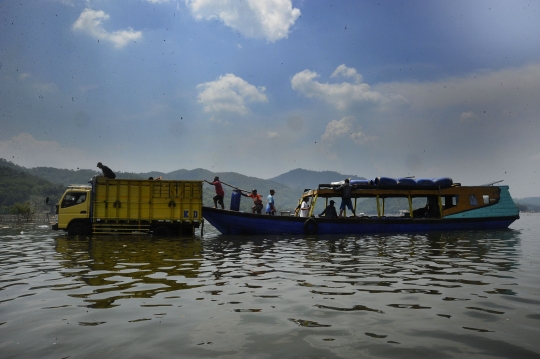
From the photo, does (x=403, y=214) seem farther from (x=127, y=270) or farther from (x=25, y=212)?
(x=25, y=212)

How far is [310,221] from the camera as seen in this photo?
68.6 feet

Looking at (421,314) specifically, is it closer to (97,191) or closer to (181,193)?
(181,193)

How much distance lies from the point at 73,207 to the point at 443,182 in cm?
2026

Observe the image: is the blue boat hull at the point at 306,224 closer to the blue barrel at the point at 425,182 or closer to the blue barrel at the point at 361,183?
the blue barrel at the point at 361,183

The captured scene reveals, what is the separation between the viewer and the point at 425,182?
23.4m

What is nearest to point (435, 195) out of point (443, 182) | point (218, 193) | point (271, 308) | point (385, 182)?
point (443, 182)

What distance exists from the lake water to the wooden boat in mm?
9577

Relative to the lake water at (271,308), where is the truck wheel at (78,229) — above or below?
above

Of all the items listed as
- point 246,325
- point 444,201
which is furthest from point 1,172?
point 246,325

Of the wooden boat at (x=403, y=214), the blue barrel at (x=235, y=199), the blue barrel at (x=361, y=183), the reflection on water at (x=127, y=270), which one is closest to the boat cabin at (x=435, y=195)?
the wooden boat at (x=403, y=214)

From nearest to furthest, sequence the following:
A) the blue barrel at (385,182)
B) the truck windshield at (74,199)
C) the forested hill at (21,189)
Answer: the truck windshield at (74,199) → the blue barrel at (385,182) → the forested hill at (21,189)

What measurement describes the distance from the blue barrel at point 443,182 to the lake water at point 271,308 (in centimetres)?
1258

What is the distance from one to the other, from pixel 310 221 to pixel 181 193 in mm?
6776

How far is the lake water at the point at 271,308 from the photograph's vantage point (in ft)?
14.5
